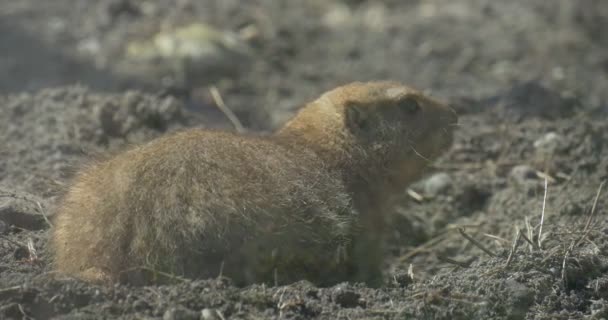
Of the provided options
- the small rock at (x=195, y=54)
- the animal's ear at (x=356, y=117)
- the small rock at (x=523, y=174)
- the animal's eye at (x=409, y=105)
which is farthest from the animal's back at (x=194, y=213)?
the small rock at (x=195, y=54)

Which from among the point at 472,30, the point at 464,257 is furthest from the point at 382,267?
the point at 472,30

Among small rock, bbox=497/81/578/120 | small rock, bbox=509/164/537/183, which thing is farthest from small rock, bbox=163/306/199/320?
small rock, bbox=497/81/578/120

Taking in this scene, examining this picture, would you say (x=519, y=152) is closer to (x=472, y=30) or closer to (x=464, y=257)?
(x=464, y=257)

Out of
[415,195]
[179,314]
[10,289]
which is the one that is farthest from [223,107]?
[179,314]

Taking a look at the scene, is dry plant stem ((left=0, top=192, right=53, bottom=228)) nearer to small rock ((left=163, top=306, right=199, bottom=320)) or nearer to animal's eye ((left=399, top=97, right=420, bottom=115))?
small rock ((left=163, top=306, right=199, bottom=320))

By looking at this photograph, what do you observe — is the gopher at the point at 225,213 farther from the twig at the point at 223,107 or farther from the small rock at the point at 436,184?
the twig at the point at 223,107

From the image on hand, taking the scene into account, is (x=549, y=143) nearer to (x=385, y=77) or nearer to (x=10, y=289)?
(x=385, y=77)
